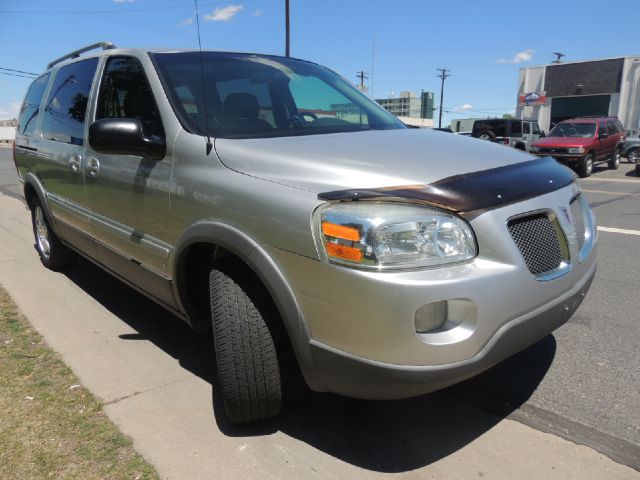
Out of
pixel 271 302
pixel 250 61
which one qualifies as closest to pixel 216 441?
pixel 271 302

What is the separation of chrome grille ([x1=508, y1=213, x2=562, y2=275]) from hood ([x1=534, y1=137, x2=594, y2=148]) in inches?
615

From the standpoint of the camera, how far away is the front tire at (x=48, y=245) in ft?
16.2

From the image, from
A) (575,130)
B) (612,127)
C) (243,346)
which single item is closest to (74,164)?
(243,346)

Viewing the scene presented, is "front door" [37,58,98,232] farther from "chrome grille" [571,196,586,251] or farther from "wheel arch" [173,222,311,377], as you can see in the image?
"chrome grille" [571,196,586,251]

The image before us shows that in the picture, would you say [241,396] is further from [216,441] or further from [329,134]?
[329,134]

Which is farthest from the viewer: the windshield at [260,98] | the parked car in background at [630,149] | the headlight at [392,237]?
the parked car in background at [630,149]

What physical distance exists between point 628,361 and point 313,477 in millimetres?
2158

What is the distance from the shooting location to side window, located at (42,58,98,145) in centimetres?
373

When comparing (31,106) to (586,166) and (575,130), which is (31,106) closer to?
(586,166)

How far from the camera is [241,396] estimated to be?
236cm

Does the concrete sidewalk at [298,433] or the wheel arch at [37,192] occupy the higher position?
the wheel arch at [37,192]

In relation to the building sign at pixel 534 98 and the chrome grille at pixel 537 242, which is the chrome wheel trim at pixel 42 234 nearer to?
the chrome grille at pixel 537 242

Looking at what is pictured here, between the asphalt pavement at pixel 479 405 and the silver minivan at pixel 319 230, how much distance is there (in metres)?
0.37

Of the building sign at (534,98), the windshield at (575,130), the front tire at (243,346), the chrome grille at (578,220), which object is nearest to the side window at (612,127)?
the windshield at (575,130)
